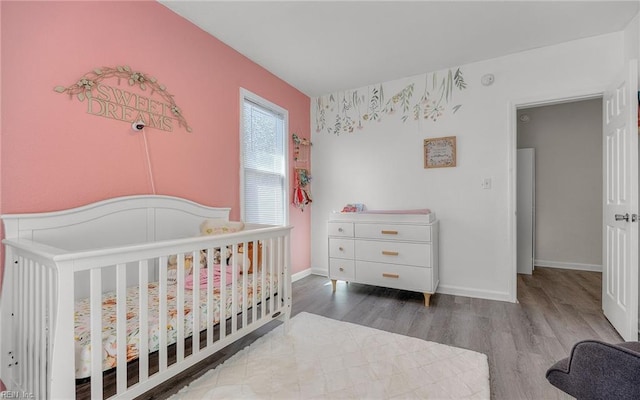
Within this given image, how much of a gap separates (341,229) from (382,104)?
1.53m

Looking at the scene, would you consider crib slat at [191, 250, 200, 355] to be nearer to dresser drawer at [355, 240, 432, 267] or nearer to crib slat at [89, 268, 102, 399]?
crib slat at [89, 268, 102, 399]

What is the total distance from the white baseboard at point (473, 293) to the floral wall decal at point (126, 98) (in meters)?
2.86

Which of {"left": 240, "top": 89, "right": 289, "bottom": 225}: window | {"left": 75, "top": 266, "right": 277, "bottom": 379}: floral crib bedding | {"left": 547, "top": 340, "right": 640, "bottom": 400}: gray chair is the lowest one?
{"left": 75, "top": 266, "right": 277, "bottom": 379}: floral crib bedding

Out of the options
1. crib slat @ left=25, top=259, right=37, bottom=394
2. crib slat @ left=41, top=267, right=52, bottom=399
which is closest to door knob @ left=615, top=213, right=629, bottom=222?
crib slat @ left=41, top=267, right=52, bottom=399

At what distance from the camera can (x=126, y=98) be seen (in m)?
1.83

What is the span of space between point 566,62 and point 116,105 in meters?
3.54

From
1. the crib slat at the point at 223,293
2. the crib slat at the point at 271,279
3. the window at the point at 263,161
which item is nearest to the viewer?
the crib slat at the point at 223,293

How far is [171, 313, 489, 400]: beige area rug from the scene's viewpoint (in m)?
1.45

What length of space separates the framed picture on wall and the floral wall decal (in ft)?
7.70

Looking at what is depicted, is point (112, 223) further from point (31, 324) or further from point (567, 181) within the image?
point (567, 181)

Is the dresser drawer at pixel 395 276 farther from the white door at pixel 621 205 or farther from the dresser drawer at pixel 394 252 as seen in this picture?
the white door at pixel 621 205

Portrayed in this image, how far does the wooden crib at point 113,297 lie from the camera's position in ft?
3.40

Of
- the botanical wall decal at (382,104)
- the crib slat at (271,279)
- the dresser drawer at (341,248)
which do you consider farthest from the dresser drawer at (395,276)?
the botanical wall decal at (382,104)

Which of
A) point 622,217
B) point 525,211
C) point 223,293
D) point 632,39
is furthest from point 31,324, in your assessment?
point 525,211
